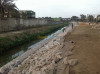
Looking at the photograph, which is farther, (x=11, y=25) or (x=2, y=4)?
(x=2, y=4)

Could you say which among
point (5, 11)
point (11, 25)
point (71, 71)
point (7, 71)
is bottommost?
point (7, 71)

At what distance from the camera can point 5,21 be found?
21.6 metres

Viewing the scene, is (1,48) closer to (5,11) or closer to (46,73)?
(46,73)

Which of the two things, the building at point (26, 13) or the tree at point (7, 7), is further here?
the building at point (26, 13)

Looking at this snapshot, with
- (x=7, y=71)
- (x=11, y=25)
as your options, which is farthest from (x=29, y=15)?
(x=7, y=71)

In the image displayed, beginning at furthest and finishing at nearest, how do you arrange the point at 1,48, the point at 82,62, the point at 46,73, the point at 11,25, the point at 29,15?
the point at 29,15 < the point at 11,25 < the point at 1,48 < the point at 82,62 < the point at 46,73

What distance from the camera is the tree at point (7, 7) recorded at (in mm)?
26525

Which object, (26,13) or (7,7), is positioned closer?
(7,7)

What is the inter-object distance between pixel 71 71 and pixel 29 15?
145ft

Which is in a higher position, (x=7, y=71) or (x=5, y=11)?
(x=5, y=11)

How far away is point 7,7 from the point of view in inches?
1089

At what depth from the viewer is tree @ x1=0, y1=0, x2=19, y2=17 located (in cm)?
2652

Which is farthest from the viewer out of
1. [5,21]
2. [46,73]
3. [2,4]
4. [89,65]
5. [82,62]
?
[2,4]

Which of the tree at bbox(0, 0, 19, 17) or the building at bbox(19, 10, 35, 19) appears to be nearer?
the tree at bbox(0, 0, 19, 17)
